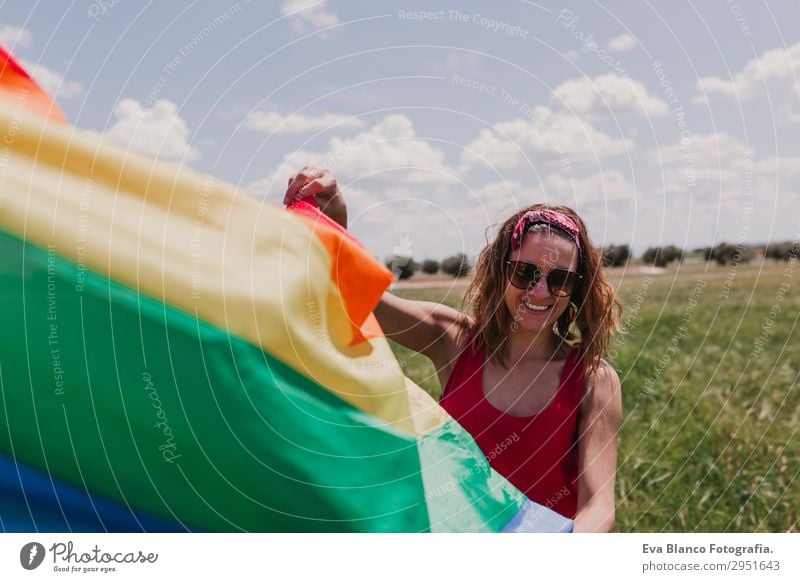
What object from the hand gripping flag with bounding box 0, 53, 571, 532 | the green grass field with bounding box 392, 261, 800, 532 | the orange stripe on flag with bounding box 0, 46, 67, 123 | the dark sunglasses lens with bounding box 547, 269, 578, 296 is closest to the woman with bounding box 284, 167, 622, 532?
the dark sunglasses lens with bounding box 547, 269, 578, 296

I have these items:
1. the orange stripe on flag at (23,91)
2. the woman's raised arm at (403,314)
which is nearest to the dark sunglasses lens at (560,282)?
the woman's raised arm at (403,314)

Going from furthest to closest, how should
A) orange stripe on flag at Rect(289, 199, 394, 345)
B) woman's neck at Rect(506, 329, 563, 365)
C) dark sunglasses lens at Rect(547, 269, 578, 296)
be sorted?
woman's neck at Rect(506, 329, 563, 365) → dark sunglasses lens at Rect(547, 269, 578, 296) → orange stripe on flag at Rect(289, 199, 394, 345)

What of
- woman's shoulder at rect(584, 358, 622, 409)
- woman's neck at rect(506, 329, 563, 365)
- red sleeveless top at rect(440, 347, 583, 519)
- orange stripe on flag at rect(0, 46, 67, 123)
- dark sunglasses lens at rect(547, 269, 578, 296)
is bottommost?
red sleeveless top at rect(440, 347, 583, 519)

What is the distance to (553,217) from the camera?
312cm

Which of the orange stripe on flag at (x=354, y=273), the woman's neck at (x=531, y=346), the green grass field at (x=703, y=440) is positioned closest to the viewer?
the orange stripe on flag at (x=354, y=273)

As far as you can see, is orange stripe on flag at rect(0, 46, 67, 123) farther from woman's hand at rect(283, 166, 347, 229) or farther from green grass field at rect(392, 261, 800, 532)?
green grass field at rect(392, 261, 800, 532)

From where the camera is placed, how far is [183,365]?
8.41 ft

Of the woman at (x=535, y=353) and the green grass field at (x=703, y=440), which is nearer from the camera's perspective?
the woman at (x=535, y=353)

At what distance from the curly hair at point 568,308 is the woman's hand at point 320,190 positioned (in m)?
0.66

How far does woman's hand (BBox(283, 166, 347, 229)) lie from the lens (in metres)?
3.13

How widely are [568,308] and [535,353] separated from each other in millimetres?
230

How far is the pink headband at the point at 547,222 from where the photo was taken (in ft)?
10.2

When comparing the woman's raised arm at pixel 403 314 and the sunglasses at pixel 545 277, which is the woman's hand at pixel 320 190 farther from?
the sunglasses at pixel 545 277
